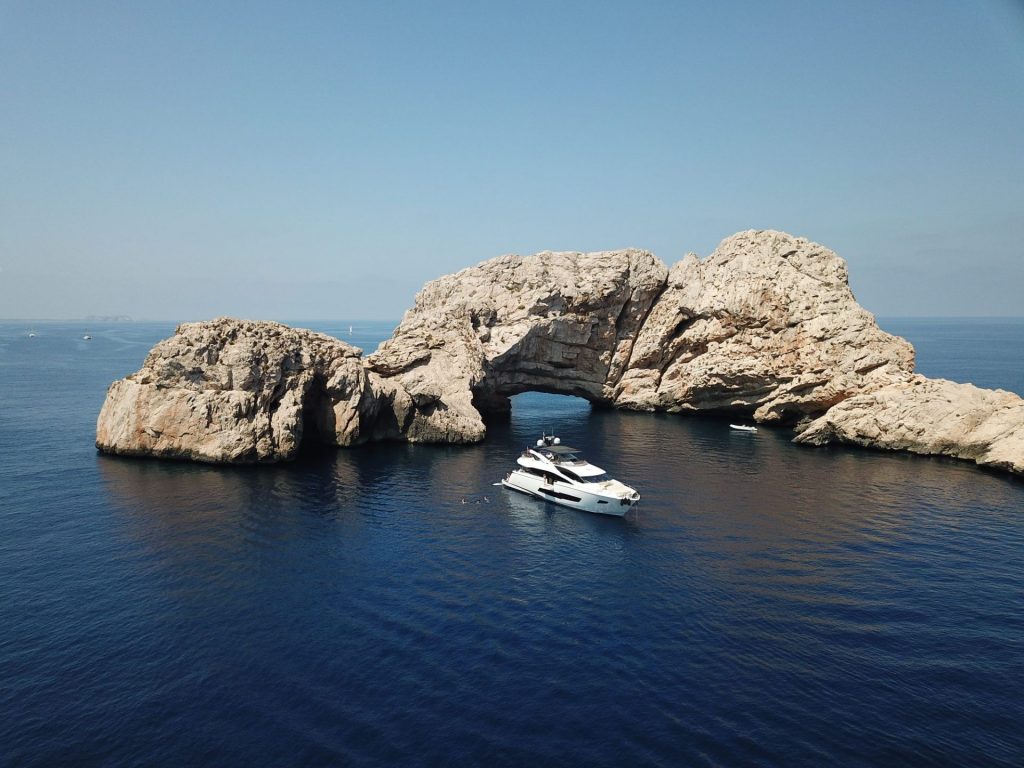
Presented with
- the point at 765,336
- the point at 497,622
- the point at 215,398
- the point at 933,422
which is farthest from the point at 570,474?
the point at 765,336

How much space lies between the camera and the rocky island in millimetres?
68000

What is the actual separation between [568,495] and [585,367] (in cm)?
5294

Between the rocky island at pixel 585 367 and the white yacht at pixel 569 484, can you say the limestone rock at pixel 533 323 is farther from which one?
the white yacht at pixel 569 484

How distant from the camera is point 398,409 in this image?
8162 cm

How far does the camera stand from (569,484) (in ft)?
188

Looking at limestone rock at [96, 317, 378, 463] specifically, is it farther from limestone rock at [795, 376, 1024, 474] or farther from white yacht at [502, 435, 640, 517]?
limestone rock at [795, 376, 1024, 474]

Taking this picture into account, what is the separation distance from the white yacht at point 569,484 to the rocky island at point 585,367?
21513mm

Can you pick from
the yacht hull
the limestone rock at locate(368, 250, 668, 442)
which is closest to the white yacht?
the yacht hull

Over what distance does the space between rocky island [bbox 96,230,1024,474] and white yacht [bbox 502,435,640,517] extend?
2151 centimetres

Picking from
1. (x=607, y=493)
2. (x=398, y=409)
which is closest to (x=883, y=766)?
(x=607, y=493)

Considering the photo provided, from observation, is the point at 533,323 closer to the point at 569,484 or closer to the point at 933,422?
the point at 569,484

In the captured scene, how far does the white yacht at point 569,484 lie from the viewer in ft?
177

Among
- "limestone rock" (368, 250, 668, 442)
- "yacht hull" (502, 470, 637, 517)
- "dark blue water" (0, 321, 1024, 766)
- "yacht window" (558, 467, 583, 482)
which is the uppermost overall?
"limestone rock" (368, 250, 668, 442)

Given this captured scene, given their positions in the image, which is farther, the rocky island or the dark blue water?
the rocky island
